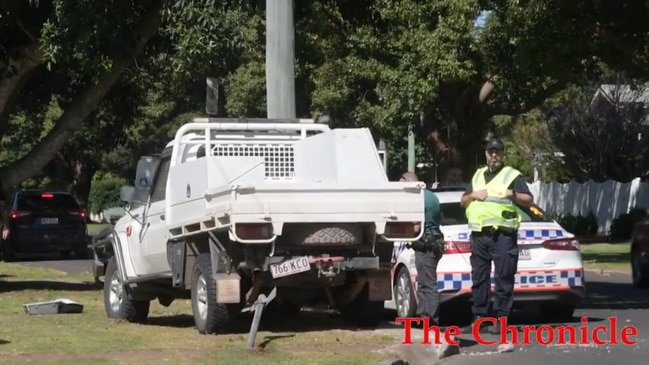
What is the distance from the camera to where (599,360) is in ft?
36.0

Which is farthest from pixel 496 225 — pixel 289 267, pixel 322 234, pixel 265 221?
pixel 265 221

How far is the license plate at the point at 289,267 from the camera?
38.7 ft

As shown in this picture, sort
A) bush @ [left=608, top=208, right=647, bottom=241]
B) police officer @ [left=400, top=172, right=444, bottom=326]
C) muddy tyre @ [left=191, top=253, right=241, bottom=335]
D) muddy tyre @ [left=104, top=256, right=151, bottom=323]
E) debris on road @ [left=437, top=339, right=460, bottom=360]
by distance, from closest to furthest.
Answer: debris on road @ [left=437, top=339, right=460, bottom=360] → muddy tyre @ [left=191, top=253, right=241, bottom=335] → police officer @ [left=400, top=172, right=444, bottom=326] → muddy tyre @ [left=104, top=256, right=151, bottom=323] → bush @ [left=608, top=208, right=647, bottom=241]

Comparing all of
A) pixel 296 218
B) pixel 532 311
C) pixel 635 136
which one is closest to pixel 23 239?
pixel 532 311

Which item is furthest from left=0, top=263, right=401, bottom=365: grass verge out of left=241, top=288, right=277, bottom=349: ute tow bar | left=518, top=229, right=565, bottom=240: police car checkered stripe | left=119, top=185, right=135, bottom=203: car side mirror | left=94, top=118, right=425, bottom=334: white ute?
left=518, top=229, right=565, bottom=240: police car checkered stripe

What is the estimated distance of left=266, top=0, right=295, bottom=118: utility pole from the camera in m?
16.1

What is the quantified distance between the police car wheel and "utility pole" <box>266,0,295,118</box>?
2799 millimetres

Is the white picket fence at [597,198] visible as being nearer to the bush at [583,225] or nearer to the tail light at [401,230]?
the bush at [583,225]

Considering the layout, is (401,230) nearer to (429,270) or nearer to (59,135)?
(429,270)

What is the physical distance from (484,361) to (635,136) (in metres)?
37.0

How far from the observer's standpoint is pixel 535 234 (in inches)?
547

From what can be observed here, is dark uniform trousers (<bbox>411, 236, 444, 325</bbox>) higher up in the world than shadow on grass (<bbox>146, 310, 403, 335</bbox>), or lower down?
higher up

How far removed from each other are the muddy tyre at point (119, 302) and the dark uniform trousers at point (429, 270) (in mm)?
3465

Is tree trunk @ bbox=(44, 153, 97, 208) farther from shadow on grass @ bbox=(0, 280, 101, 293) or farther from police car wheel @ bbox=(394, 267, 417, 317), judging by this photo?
police car wheel @ bbox=(394, 267, 417, 317)
